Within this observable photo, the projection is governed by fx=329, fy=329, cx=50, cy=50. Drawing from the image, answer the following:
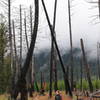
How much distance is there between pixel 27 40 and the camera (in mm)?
40656

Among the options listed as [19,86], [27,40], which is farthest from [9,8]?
[19,86]

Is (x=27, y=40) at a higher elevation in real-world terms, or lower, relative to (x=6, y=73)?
higher

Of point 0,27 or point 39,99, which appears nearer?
point 39,99

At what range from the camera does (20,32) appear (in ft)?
138

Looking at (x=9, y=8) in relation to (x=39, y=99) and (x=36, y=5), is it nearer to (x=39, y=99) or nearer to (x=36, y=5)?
(x=39, y=99)

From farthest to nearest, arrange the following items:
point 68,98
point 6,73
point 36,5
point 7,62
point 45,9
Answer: point 7,62 → point 6,73 → point 68,98 → point 45,9 → point 36,5

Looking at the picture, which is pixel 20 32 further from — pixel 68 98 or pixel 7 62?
pixel 68 98

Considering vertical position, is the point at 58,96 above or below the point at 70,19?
below

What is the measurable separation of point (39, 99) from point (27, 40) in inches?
386

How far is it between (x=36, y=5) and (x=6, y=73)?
2898cm

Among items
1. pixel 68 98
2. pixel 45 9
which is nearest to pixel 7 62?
pixel 68 98

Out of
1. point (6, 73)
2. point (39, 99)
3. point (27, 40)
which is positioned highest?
point (27, 40)

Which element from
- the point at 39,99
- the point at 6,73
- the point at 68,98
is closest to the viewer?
the point at 68,98

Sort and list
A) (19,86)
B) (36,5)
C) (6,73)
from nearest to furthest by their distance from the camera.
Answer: (19,86)
(36,5)
(6,73)
